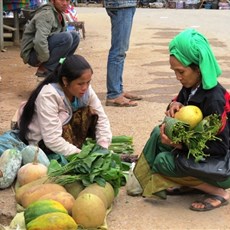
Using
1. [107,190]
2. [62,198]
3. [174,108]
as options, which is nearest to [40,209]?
[62,198]

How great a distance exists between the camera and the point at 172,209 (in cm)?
373

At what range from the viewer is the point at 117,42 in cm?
619

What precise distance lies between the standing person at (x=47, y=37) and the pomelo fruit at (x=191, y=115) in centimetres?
313

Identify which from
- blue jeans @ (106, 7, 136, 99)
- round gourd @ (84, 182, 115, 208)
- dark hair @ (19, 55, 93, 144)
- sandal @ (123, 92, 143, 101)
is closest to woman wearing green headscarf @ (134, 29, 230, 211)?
round gourd @ (84, 182, 115, 208)

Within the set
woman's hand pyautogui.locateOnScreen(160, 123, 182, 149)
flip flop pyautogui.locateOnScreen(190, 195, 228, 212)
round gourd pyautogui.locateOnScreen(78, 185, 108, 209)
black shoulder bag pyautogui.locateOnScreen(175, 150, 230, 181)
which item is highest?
woman's hand pyautogui.locateOnScreen(160, 123, 182, 149)

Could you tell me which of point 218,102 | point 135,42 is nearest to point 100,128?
point 218,102

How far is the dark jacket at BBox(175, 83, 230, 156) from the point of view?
3.59 metres

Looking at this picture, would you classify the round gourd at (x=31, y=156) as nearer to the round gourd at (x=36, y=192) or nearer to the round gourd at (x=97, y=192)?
the round gourd at (x=36, y=192)

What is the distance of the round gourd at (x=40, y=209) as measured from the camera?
10.3ft

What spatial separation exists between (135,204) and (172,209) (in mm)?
253

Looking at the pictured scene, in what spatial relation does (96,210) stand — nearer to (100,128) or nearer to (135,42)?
(100,128)

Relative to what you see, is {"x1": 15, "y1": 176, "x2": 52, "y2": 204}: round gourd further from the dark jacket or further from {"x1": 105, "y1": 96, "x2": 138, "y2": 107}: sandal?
{"x1": 105, "y1": 96, "x2": 138, "y2": 107}: sandal

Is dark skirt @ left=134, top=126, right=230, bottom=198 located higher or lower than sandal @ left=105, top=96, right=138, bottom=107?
higher

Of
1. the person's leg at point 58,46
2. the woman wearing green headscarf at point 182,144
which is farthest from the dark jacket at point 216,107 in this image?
the person's leg at point 58,46
